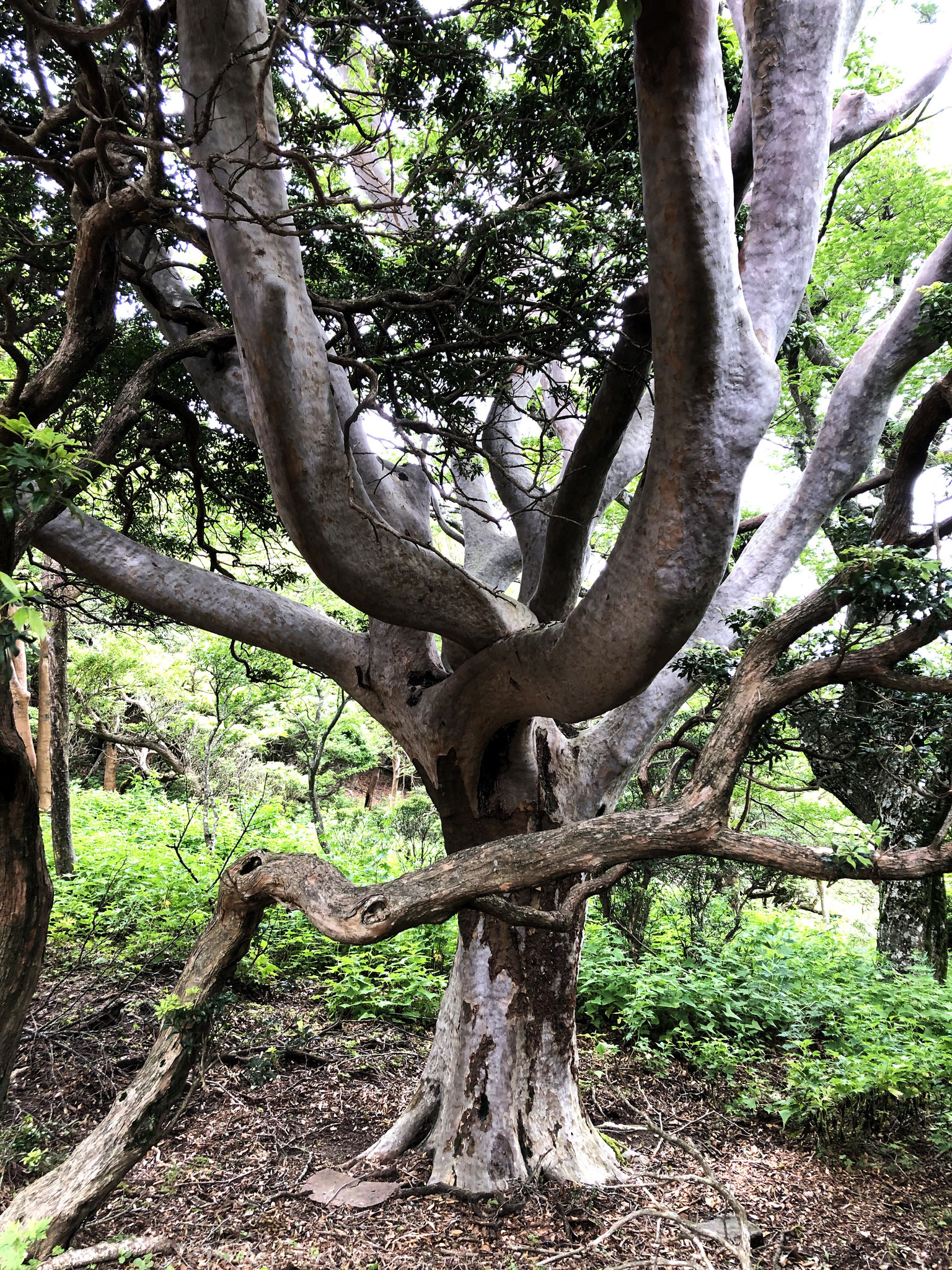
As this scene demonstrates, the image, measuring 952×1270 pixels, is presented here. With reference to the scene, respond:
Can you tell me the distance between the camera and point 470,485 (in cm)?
662

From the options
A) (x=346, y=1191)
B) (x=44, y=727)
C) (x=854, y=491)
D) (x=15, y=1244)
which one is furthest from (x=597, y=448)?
(x=44, y=727)

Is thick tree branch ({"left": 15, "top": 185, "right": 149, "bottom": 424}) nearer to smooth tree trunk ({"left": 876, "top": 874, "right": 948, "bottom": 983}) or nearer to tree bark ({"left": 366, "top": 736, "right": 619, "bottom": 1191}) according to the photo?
tree bark ({"left": 366, "top": 736, "right": 619, "bottom": 1191})

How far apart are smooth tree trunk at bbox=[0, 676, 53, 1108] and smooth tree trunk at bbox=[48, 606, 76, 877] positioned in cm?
421

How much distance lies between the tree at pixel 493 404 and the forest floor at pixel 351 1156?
418 millimetres

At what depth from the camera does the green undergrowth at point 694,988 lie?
16.2ft

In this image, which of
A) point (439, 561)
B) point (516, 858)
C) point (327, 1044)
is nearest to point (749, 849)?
point (516, 858)

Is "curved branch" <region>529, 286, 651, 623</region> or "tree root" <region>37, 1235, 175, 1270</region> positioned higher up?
"curved branch" <region>529, 286, 651, 623</region>

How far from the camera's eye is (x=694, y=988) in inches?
251

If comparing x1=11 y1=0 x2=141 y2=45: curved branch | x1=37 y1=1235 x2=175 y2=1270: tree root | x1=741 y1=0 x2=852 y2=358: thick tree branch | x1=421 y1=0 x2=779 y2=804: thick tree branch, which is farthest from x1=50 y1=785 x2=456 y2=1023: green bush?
x1=741 y1=0 x2=852 y2=358: thick tree branch

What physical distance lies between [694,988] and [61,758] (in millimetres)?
6218

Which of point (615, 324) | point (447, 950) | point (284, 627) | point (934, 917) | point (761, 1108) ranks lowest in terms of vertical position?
point (761, 1108)

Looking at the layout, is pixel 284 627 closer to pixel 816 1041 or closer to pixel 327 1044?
pixel 327 1044

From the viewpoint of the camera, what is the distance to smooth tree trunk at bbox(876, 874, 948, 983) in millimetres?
6328

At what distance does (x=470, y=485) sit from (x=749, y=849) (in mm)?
4538
